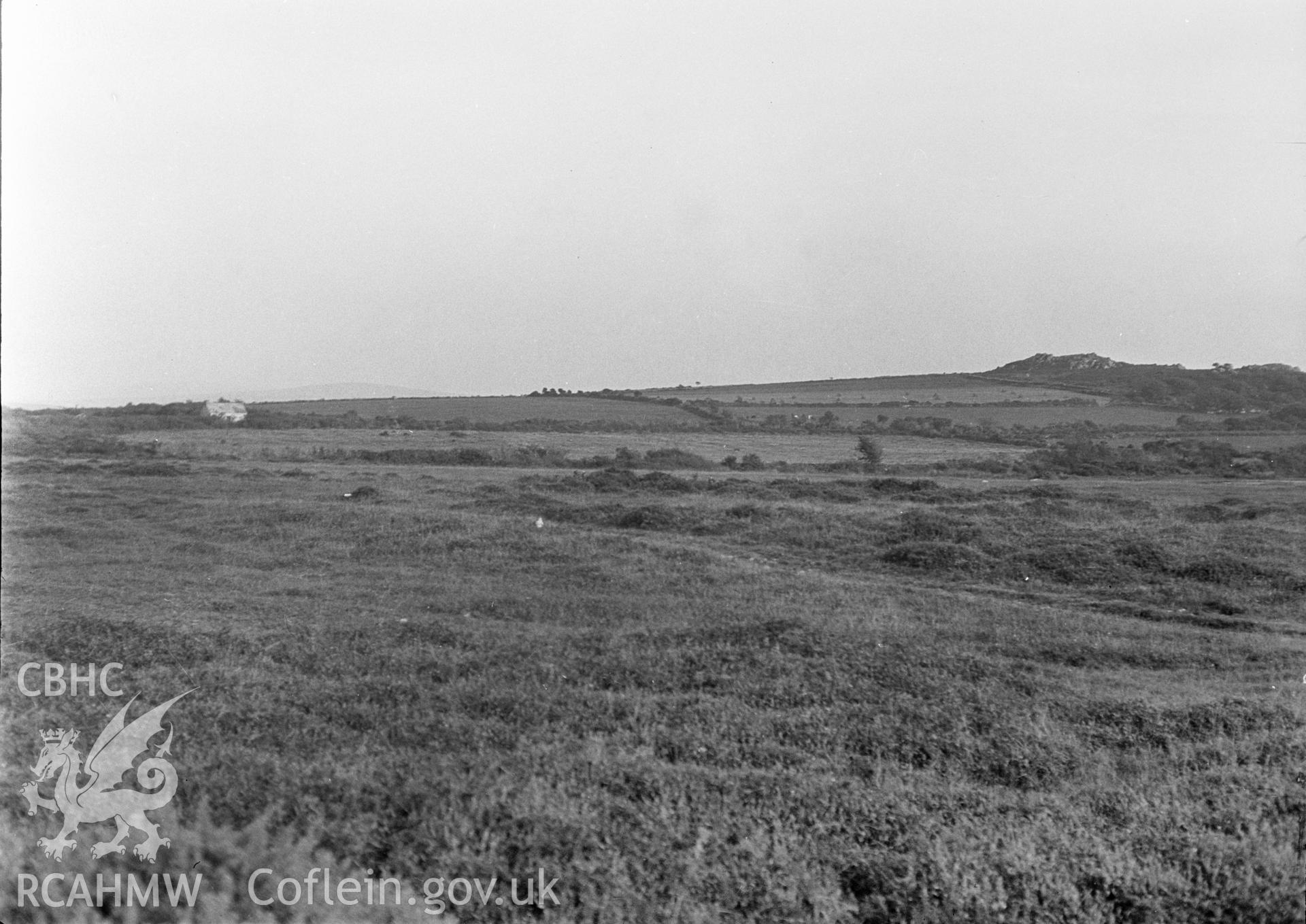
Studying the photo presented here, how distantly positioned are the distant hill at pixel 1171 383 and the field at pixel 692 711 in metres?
Result: 41.4

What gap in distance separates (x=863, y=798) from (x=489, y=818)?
88.0 inches

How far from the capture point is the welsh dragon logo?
A: 4.60 m

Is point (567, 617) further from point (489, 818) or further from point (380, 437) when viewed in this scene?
point (380, 437)

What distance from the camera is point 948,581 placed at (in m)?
15.0

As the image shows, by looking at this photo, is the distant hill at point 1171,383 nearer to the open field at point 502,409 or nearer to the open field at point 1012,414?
the open field at point 1012,414

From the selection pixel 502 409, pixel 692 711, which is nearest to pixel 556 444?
pixel 502 409

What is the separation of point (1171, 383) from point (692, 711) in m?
63.5

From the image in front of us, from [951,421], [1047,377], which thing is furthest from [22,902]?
[1047,377]

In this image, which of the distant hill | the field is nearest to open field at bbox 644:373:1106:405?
the distant hill

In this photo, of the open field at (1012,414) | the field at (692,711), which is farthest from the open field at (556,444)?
the field at (692,711)

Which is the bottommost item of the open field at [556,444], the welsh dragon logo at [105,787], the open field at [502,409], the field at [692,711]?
the field at [692,711]

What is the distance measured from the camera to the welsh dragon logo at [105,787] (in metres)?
4.60

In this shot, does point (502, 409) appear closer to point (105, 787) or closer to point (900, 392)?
point (900, 392)

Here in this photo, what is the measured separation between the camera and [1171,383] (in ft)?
200
